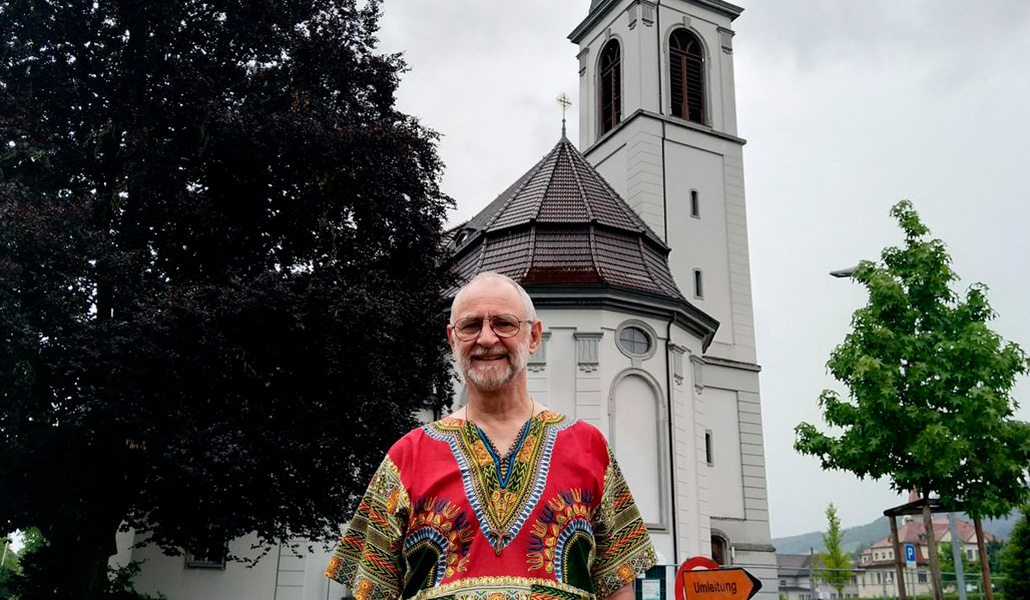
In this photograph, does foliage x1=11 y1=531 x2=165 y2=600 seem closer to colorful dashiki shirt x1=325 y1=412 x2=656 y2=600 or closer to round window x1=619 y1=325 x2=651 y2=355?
round window x1=619 y1=325 x2=651 y2=355

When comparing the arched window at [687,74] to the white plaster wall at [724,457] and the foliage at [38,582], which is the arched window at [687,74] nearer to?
the white plaster wall at [724,457]

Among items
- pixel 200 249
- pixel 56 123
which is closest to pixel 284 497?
pixel 200 249

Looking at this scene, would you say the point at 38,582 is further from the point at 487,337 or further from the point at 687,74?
the point at 687,74

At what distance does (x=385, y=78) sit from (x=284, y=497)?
8464 mm

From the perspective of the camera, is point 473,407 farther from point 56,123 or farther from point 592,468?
point 56,123

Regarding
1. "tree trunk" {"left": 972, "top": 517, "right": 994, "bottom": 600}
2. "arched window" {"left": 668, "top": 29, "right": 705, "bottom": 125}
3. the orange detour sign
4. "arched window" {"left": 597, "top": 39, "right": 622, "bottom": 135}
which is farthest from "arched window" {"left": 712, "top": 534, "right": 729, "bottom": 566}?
the orange detour sign

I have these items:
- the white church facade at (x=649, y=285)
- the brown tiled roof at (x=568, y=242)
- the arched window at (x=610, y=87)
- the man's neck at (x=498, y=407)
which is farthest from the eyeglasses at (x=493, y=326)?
the arched window at (x=610, y=87)

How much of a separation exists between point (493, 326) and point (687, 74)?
3299 centimetres

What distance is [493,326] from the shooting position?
10.9 feet

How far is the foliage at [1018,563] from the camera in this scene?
90.9ft

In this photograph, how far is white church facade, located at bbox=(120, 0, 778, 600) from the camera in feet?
74.3

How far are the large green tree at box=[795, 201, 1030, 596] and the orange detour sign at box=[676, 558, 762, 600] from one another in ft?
30.3

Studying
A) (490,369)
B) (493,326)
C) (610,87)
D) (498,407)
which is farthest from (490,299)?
(610,87)

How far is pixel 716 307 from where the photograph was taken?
30.7 metres
